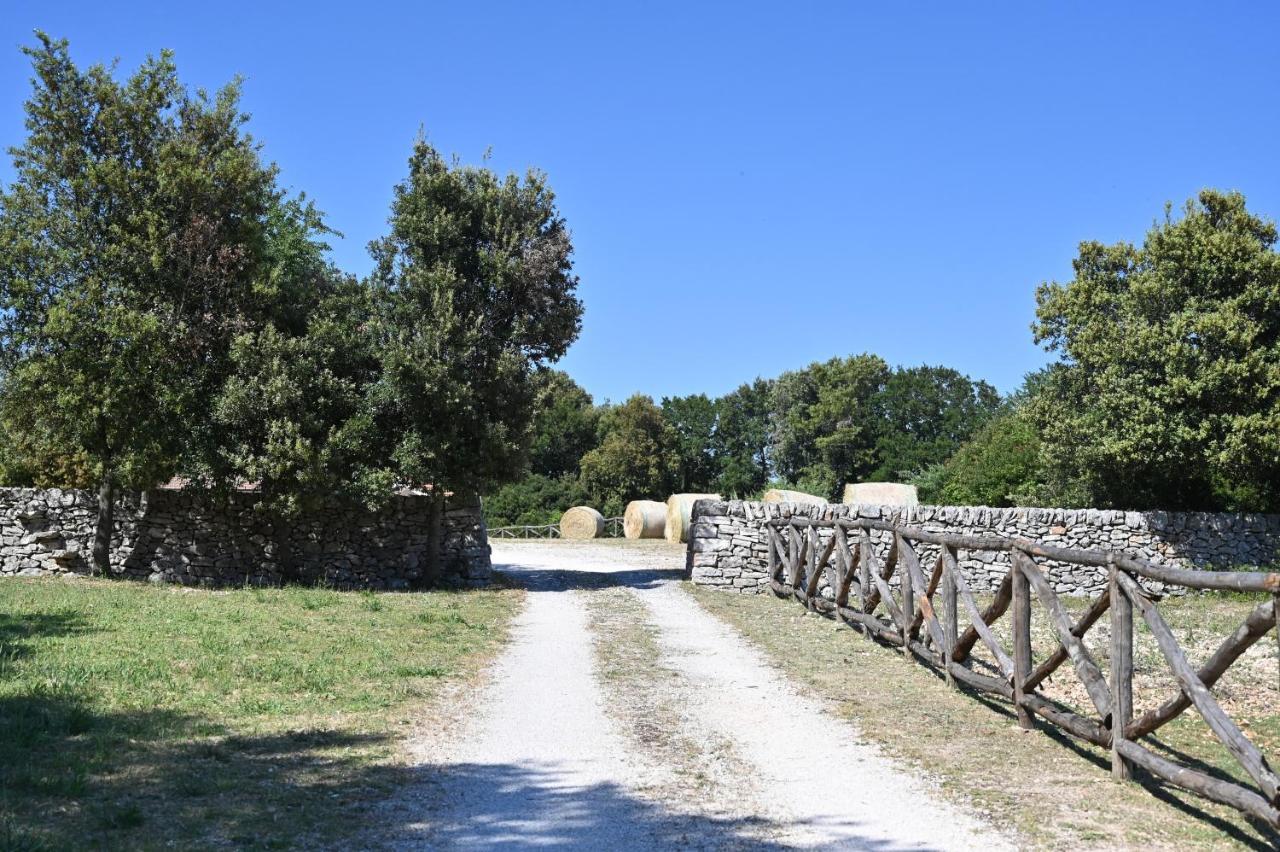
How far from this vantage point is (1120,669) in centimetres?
732

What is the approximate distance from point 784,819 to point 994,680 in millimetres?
4215

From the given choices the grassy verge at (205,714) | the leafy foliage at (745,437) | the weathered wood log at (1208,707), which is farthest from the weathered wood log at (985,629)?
the leafy foliage at (745,437)

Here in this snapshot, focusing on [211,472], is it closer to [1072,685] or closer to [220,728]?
[220,728]

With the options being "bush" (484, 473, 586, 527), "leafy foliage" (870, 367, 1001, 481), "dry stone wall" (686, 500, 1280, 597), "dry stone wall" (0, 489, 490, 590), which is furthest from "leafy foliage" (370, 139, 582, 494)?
"leafy foliage" (870, 367, 1001, 481)

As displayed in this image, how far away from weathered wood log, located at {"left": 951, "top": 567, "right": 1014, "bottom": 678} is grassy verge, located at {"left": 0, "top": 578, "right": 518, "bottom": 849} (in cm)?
550

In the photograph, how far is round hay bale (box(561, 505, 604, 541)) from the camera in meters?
42.5

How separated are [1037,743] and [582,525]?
114ft

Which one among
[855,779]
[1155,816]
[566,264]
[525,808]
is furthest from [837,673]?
[566,264]

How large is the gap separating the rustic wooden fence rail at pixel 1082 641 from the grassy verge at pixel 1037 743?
0.78ft

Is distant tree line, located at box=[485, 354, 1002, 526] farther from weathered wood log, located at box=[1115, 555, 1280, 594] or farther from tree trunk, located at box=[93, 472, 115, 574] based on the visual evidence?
weathered wood log, located at box=[1115, 555, 1280, 594]

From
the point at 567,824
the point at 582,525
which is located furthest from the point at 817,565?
the point at 582,525

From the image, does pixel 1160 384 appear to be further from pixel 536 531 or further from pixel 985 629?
pixel 536 531

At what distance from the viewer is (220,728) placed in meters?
8.31

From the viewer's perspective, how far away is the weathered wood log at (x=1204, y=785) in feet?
18.5
